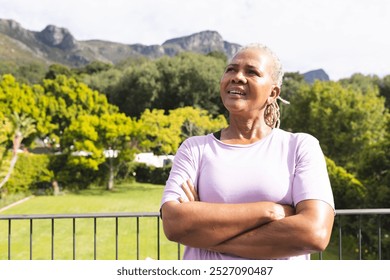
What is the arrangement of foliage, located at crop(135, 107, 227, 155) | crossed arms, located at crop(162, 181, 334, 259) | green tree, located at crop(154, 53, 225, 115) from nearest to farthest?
crossed arms, located at crop(162, 181, 334, 259) < foliage, located at crop(135, 107, 227, 155) < green tree, located at crop(154, 53, 225, 115)

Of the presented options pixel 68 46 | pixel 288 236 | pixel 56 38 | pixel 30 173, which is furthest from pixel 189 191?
pixel 56 38

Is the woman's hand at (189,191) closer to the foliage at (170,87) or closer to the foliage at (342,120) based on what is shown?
the foliage at (342,120)

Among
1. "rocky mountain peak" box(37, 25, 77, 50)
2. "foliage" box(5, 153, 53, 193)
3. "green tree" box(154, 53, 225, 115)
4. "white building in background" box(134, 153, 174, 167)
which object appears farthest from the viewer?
"rocky mountain peak" box(37, 25, 77, 50)

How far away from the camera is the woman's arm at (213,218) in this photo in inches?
45.0

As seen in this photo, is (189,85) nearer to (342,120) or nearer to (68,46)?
(342,120)

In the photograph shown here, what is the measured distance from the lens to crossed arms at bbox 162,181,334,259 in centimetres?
114

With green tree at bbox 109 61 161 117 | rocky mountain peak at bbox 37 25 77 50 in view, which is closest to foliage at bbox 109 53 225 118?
green tree at bbox 109 61 161 117

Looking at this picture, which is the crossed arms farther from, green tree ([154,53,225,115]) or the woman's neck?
green tree ([154,53,225,115])

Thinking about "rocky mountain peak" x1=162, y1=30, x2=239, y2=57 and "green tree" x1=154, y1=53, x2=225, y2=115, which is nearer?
"green tree" x1=154, y1=53, x2=225, y2=115

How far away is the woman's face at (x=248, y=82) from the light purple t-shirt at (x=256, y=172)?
10cm

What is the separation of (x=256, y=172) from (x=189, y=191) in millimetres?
196

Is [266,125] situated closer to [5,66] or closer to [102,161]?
[102,161]
